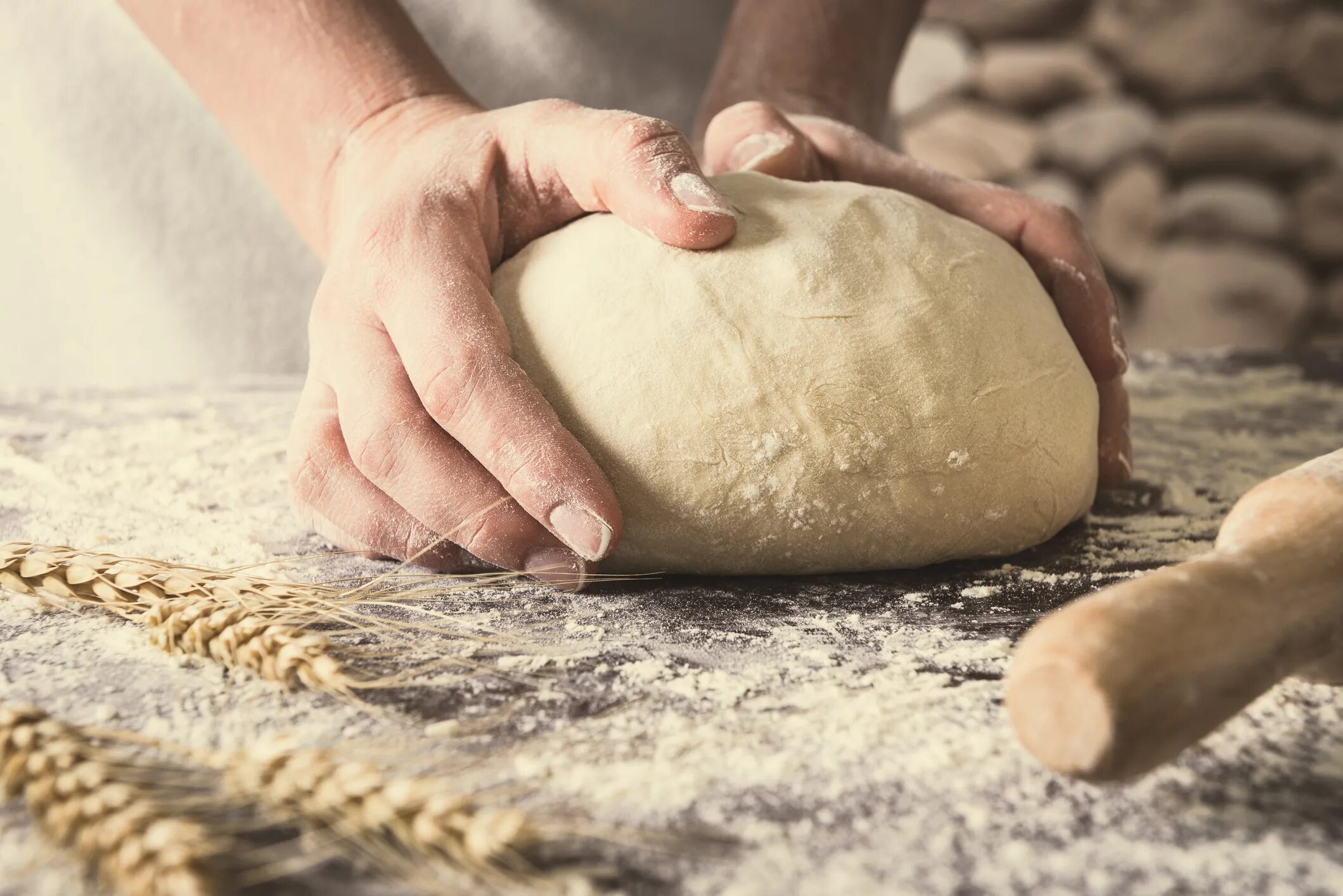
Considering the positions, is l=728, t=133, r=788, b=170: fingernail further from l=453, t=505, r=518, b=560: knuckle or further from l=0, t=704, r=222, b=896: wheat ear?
l=0, t=704, r=222, b=896: wheat ear

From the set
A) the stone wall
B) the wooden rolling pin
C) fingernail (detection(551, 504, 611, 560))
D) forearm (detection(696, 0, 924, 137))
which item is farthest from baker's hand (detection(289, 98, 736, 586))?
the stone wall

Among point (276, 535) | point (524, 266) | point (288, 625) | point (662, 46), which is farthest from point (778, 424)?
point (662, 46)

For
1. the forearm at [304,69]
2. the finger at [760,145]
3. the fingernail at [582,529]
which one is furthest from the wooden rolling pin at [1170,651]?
the forearm at [304,69]

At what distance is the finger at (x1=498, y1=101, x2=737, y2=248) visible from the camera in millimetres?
1040

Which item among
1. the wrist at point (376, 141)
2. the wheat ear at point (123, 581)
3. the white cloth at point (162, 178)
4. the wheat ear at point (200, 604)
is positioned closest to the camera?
the wheat ear at point (200, 604)

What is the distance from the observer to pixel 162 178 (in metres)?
1.96

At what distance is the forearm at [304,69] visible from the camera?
52.4 inches

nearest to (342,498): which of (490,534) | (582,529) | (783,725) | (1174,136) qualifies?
(490,534)

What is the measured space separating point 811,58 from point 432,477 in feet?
3.66

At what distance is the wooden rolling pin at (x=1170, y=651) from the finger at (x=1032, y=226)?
630 mm

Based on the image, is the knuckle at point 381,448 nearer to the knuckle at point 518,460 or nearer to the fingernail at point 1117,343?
the knuckle at point 518,460

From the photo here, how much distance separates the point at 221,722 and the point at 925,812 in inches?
19.6

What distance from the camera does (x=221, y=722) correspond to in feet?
2.52

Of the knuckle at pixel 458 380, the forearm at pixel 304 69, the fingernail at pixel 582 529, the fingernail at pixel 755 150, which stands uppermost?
the forearm at pixel 304 69
